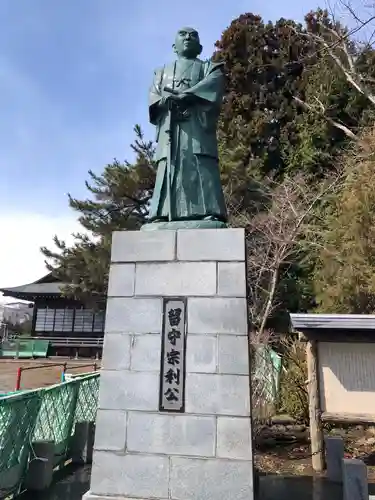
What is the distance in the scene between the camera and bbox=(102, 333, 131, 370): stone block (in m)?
3.70

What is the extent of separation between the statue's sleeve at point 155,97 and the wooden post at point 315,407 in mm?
4150

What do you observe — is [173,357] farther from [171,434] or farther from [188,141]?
[188,141]

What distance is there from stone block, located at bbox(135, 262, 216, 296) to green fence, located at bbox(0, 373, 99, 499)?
7.94ft

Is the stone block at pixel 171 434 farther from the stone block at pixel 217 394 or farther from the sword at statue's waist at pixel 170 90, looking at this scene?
the sword at statue's waist at pixel 170 90

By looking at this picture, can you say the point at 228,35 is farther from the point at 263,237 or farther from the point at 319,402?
the point at 319,402

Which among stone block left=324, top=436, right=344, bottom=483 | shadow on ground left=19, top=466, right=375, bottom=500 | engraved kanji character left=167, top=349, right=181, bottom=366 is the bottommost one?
shadow on ground left=19, top=466, right=375, bottom=500

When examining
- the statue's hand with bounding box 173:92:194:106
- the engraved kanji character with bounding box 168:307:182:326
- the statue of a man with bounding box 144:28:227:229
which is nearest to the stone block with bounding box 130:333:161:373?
the engraved kanji character with bounding box 168:307:182:326

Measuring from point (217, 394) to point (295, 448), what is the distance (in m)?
5.62

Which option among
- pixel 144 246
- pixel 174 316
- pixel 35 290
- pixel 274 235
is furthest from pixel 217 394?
pixel 35 290

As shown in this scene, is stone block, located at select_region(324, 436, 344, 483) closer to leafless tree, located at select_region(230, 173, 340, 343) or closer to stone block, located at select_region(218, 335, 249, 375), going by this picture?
stone block, located at select_region(218, 335, 249, 375)

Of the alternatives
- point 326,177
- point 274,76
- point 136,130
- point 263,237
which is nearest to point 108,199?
point 136,130

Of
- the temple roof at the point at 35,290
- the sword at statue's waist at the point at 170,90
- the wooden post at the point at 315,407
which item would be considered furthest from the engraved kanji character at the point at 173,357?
the temple roof at the point at 35,290

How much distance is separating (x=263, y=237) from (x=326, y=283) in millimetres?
2509

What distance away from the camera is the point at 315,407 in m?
6.45
